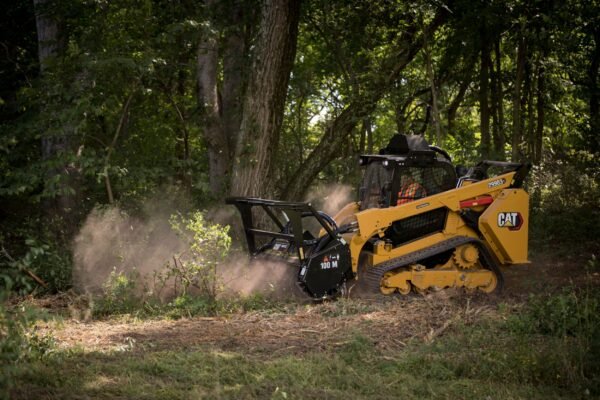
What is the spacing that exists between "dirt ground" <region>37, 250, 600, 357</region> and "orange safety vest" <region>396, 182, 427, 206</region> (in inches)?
53.2

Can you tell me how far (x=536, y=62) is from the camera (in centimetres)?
1822

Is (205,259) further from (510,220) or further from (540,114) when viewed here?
(540,114)

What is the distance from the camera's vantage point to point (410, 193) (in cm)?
959

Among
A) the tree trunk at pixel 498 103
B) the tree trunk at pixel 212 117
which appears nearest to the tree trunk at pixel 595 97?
the tree trunk at pixel 498 103

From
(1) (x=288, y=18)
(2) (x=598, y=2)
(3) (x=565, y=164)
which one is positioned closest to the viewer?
(1) (x=288, y=18)

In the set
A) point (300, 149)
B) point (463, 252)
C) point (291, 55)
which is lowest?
point (463, 252)

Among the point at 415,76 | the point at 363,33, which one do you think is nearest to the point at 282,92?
the point at 363,33

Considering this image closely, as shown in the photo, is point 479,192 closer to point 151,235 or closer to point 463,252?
point 463,252

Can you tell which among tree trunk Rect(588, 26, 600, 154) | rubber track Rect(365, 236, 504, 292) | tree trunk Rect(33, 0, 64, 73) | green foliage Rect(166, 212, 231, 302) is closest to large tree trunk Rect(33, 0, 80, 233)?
tree trunk Rect(33, 0, 64, 73)

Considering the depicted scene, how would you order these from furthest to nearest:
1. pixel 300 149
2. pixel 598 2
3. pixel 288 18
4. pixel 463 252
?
pixel 300 149
pixel 598 2
pixel 288 18
pixel 463 252

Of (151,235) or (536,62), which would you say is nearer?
(151,235)

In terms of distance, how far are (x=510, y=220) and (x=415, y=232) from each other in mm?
1339

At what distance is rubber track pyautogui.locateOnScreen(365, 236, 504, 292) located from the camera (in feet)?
29.6

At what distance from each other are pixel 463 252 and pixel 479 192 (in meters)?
0.88
